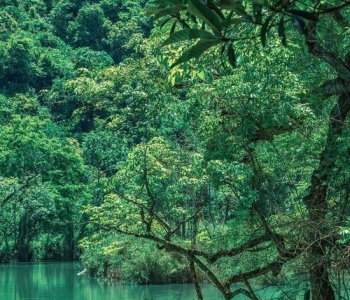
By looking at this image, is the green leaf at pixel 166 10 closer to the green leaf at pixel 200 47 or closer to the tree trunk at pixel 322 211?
the green leaf at pixel 200 47

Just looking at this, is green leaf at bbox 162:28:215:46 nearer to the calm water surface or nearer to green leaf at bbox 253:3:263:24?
green leaf at bbox 253:3:263:24

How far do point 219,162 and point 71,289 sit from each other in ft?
39.9

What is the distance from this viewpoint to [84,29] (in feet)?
153

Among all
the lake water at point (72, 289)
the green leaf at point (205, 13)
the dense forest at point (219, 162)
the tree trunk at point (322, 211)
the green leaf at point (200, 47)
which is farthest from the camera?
A: the lake water at point (72, 289)

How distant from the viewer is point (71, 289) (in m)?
17.1

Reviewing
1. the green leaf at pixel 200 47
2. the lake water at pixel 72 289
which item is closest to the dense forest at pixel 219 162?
the green leaf at pixel 200 47

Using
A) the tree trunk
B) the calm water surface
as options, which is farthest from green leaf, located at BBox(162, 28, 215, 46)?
the calm water surface

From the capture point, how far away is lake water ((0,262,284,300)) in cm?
1488

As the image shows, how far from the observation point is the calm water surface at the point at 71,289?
587 inches

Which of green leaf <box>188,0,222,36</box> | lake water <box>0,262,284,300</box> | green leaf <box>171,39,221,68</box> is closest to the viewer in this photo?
green leaf <box>188,0,222,36</box>

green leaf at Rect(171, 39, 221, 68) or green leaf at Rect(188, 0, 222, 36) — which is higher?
green leaf at Rect(188, 0, 222, 36)

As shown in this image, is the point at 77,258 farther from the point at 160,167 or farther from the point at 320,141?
the point at 320,141

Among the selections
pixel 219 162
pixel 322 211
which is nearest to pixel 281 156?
pixel 322 211

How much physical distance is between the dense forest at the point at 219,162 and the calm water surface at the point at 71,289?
0.70 m
